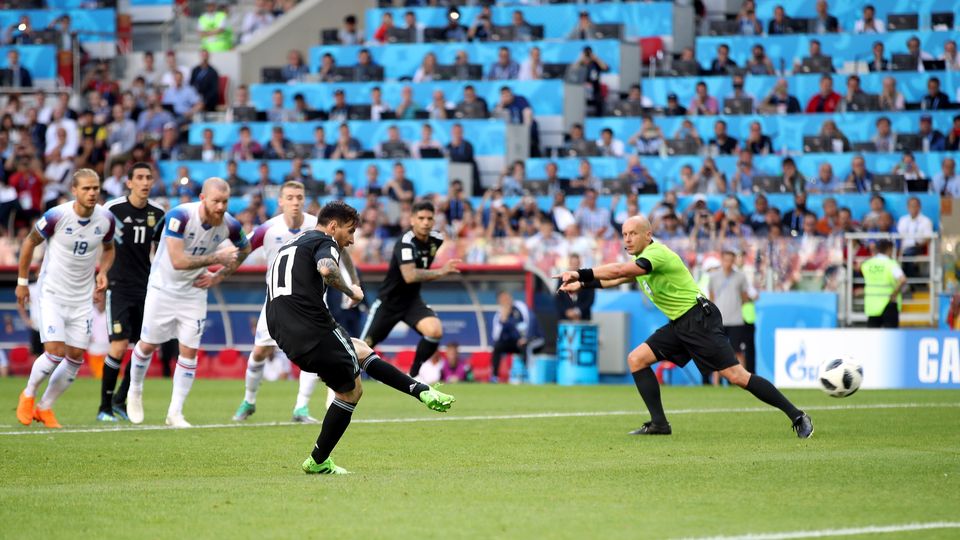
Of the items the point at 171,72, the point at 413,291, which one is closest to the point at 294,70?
the point at 171,72

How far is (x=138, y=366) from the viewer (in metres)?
14.5

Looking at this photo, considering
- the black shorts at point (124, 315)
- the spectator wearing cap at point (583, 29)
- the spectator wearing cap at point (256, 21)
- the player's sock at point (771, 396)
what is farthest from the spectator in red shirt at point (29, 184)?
the player's sock at point (771, 396)

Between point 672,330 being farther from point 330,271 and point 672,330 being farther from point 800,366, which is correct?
point 800,366

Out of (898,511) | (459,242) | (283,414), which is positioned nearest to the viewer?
(898,511)

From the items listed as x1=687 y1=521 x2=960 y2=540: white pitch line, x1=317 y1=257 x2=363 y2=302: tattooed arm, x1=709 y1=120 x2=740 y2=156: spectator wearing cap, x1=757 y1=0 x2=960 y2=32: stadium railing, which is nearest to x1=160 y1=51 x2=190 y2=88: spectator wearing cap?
x1=709 y1=120 x2=740 y2=156: spectator wearing cap

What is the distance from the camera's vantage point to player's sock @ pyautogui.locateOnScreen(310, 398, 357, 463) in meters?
9.48

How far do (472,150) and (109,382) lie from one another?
14.7 metres

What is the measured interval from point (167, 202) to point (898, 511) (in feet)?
73.2

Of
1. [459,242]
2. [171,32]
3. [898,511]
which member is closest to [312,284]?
[898,511]

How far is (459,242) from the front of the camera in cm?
2495

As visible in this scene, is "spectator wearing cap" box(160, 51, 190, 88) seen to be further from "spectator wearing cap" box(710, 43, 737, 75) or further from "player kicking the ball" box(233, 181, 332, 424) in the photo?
"player kicking the ball" box(233, 181, 332, 424)

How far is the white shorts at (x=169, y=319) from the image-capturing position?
46.1 feet

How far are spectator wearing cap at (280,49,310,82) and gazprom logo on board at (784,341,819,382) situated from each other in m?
15.4

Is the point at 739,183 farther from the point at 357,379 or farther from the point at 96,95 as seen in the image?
the point at 357,379
